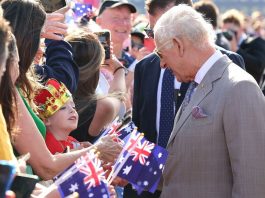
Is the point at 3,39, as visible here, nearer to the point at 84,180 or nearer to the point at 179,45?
the point at 84,180

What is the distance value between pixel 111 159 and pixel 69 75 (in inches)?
27.6

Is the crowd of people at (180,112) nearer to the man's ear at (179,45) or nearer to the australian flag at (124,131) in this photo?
the man's ear at (179,45)

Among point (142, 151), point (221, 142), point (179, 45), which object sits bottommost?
Answer: point (142, 151)

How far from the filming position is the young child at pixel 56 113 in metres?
5.50

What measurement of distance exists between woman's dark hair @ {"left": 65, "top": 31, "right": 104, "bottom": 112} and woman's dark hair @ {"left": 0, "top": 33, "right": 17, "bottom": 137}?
1.88 m

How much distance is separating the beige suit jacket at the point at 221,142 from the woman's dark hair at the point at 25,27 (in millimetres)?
999

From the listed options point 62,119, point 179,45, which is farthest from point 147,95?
point 179,45

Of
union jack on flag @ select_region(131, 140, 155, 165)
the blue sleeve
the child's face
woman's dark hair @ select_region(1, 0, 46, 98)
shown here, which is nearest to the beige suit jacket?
union jack on flag @ select_region(131, 140, 155, 165)

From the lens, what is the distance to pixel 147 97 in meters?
6.66

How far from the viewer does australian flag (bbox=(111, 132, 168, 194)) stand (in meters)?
5.23

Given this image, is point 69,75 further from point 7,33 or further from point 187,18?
point 7,33

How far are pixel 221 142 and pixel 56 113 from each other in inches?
43.8

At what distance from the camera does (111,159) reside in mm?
5359

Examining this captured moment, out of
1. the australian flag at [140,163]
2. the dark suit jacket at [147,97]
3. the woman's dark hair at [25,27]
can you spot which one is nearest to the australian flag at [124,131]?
the australian flag at [140,163]
